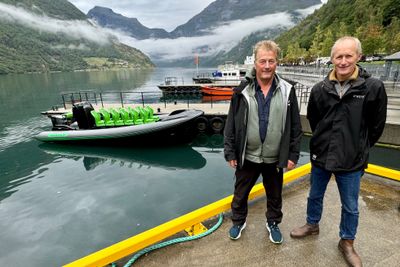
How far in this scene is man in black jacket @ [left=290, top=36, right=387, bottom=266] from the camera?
1994 millimetres

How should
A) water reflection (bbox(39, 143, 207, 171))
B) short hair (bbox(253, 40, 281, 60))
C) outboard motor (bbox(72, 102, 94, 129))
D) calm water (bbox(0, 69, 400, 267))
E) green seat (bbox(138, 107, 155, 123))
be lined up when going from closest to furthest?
short hair (bbox(253, 40, 281, 60)), calm water (bbox(0, 69, 400, 267)), water reflection (bbox(39, 143, 207, 171)), outboard motor (bbox(72, 102, 94, 129)), green seat (bbox(138, 107, 155, 123))

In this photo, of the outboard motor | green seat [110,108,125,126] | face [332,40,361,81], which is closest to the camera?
face [332,40,361,81]

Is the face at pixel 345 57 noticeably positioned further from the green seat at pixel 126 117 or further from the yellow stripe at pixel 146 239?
the green seat at pixel 126 117

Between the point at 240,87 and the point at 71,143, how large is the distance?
11.0 metres

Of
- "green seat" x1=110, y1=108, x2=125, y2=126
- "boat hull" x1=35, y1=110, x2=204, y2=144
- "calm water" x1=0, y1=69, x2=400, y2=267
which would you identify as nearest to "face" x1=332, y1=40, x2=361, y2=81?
"calm water" x1=0, y1=69, x2=400, y2=267

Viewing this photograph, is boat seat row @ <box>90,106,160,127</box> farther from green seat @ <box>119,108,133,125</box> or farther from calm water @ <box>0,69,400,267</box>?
calm water @ <box>0,69,400,267</box>

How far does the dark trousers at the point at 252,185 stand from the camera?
2511 millimetres

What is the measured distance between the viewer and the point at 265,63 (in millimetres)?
2176

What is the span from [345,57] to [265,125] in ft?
2.83

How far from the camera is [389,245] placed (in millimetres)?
2443

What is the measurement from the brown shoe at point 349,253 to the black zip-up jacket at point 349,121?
29.8 inches

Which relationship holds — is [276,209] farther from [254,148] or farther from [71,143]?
[71,143]

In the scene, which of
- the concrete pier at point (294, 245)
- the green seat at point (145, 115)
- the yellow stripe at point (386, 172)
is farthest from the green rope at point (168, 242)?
the green seat at point (145, 115)

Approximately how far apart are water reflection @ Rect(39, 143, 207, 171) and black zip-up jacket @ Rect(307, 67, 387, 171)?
6973 millimetres
